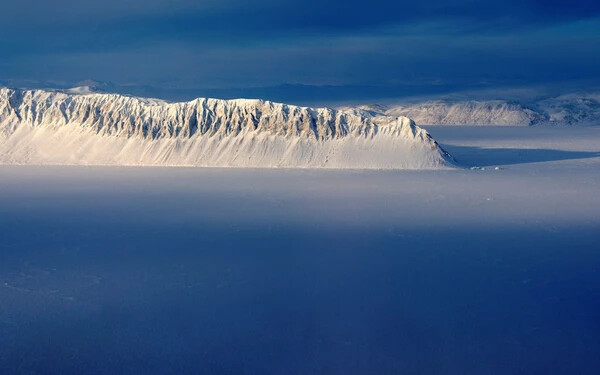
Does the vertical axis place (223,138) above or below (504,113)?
below

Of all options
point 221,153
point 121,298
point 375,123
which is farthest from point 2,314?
point 375,123

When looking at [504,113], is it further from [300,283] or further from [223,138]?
[300,283]

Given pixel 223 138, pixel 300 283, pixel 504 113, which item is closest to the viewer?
pixel 300 283

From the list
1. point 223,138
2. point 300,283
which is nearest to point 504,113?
point 223,138

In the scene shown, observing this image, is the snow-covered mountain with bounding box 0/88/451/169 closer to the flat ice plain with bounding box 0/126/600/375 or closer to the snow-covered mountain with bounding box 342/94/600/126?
the flat ice plain with bounding box 0/126/600/375

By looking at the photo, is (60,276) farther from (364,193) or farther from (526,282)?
(364,193)
